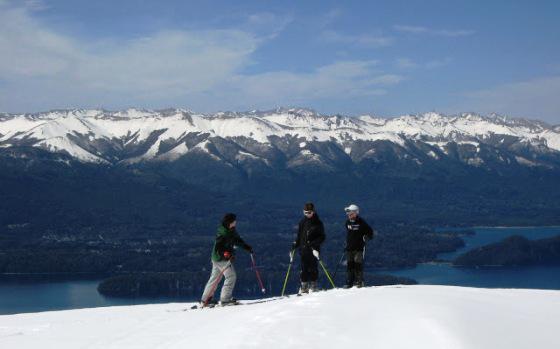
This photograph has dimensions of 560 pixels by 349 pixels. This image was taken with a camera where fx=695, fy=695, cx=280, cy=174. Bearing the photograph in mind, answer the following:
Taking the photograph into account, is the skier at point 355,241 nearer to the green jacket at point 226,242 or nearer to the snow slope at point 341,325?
the snow slope at point 341,325

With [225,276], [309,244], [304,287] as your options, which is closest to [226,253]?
[225,276]

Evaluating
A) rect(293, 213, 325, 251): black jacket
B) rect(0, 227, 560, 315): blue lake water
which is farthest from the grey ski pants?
rect(0, 227, 560, 315): blue lake water

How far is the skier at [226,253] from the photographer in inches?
817

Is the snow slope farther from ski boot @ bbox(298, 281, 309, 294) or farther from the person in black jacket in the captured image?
ski boot @ bbox(298, 281, 309, 294)

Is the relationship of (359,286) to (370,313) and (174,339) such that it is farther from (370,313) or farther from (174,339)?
(174,339)

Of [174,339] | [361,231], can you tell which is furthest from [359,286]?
[174,339]

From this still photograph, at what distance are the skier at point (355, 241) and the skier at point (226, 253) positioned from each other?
385cm

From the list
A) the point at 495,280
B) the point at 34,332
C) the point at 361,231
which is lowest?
the point at 495,280

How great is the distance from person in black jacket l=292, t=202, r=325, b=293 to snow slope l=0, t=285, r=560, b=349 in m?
2.71

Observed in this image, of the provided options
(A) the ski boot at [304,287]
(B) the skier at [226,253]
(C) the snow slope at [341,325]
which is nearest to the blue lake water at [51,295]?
(A) the ski boot at [304,287]

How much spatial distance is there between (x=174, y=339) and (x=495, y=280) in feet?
616

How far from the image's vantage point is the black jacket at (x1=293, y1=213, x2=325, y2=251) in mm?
22578

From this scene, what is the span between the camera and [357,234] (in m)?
23.0

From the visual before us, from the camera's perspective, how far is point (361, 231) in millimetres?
23000
